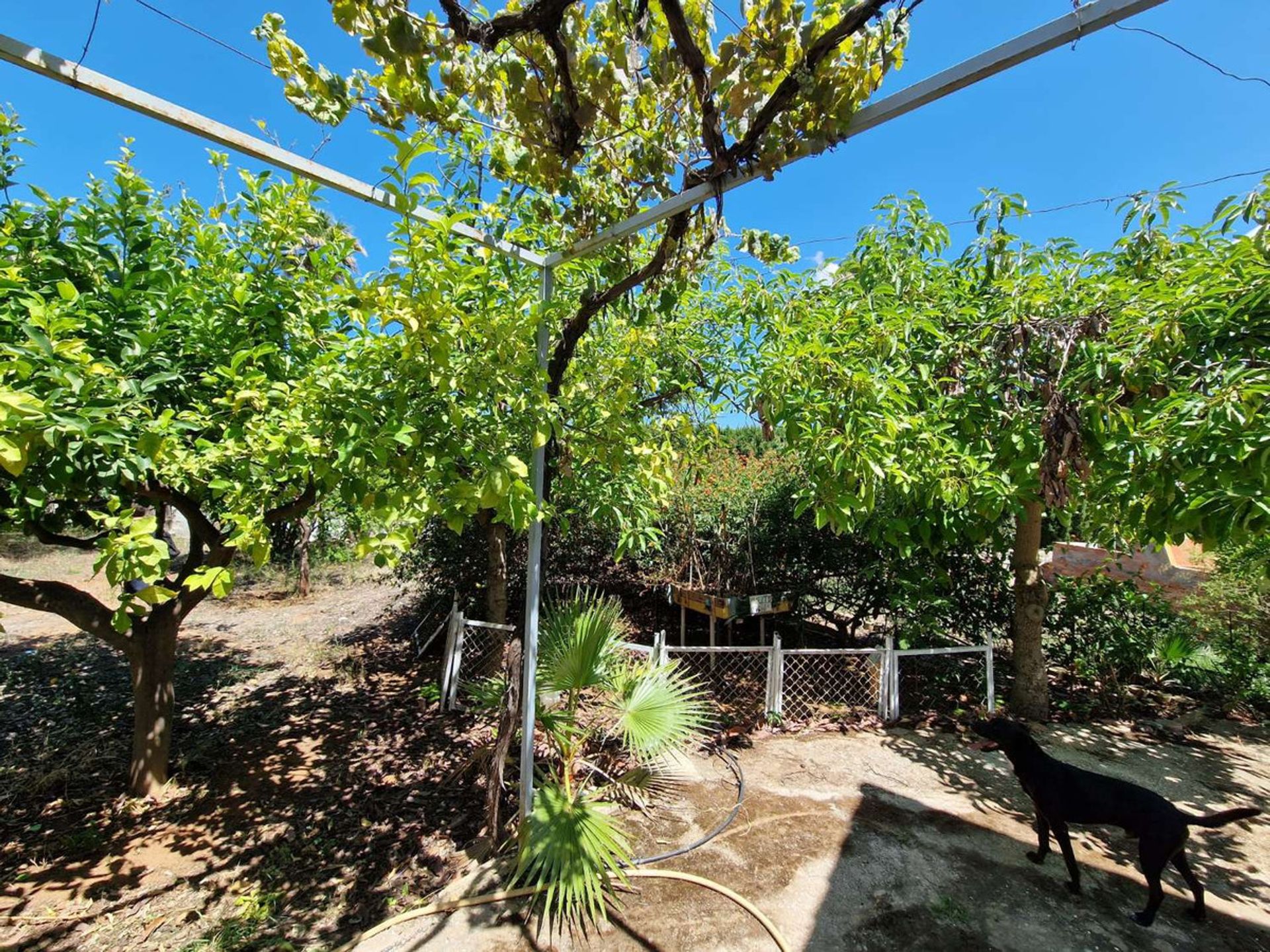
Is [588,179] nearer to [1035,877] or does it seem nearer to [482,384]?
[482,384]

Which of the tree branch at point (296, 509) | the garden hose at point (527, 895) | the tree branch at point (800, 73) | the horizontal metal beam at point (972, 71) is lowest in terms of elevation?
the garden hose at point (527, 895)

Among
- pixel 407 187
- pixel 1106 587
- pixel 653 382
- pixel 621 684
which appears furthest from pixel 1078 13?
pixel 1106 587

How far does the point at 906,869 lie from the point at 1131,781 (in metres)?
2.48

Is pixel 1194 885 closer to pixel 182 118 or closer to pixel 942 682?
pixel 942 682

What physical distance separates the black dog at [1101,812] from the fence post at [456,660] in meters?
4.23

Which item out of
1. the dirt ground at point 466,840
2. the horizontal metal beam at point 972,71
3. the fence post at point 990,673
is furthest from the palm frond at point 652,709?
Answer: the fence post at point 990,673

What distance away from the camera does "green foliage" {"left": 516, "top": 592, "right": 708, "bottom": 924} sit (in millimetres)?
2773

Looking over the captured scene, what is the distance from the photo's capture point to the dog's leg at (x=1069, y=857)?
2936mm

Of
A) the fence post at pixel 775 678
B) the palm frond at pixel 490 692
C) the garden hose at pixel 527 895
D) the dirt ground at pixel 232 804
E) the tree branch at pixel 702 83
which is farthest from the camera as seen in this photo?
the fence post at pixel 775 678

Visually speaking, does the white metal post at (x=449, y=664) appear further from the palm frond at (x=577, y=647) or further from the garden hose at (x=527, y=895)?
the garden hose at (x=527, y=895)

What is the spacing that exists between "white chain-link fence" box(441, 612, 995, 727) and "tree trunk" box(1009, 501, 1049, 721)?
0.94 ft

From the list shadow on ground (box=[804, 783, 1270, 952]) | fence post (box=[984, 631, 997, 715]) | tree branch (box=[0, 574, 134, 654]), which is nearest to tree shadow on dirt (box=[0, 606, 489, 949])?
tree branch (box=[0, 574, 134, 654])

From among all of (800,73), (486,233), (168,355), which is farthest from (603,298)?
(168,355)

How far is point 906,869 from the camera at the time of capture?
3.14 metres
